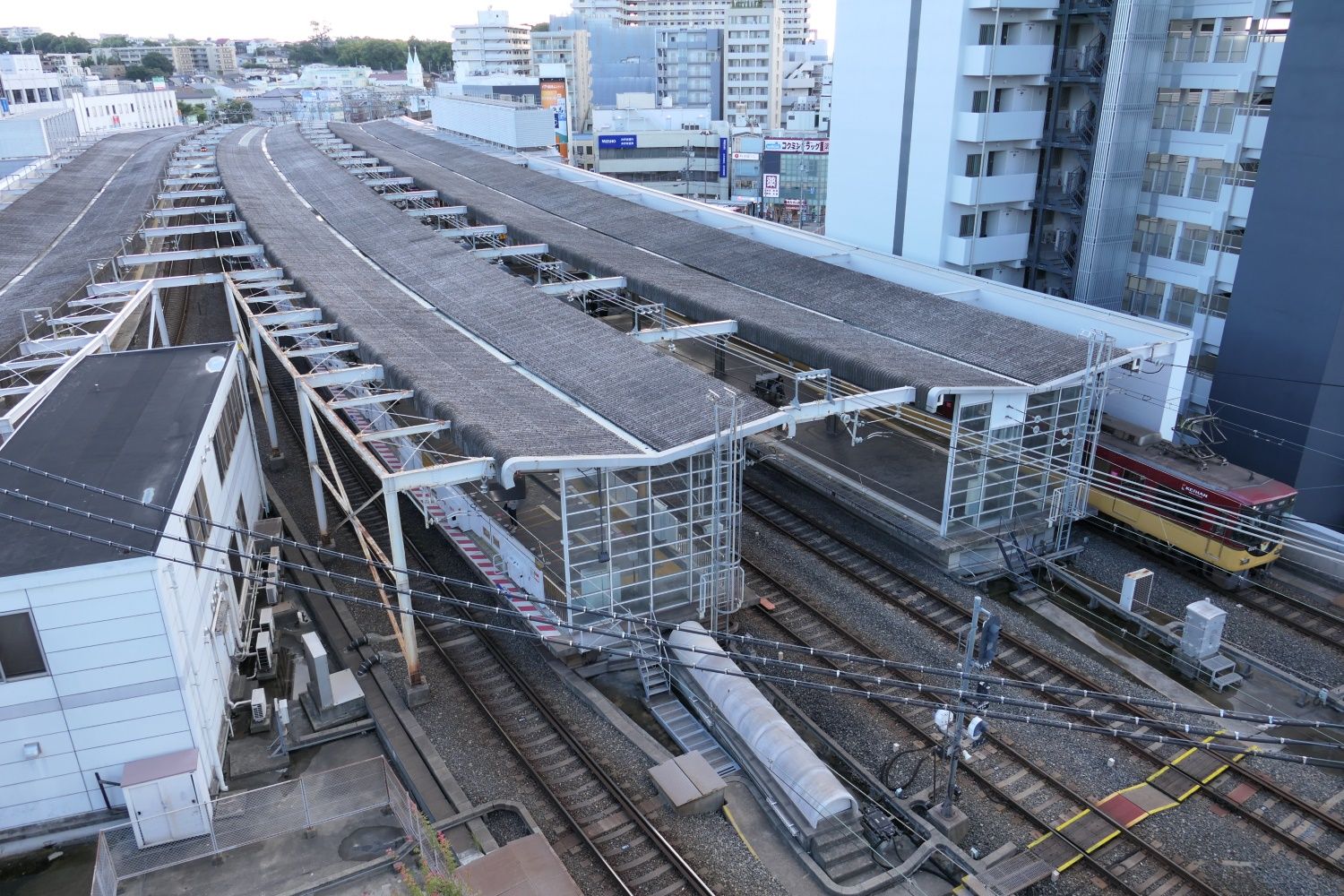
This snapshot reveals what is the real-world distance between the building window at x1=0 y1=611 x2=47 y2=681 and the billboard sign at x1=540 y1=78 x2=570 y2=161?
55183 mm

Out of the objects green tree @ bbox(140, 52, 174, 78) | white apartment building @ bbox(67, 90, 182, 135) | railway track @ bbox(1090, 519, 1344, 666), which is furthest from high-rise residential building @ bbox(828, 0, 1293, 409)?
green tree @ bbox(140, 52, 174, 78)

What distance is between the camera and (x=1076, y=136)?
21.7 m

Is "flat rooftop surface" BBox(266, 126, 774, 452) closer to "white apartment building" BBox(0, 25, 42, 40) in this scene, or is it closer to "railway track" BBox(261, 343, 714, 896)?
"railway track" BBox(261, 343, 714, 896)

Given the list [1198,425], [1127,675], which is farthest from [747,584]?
[1198,425]

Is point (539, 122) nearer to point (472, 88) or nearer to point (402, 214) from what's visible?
point (402, 214)

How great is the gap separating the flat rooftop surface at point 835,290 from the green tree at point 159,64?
117 m

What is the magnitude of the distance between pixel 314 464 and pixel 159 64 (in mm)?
138075

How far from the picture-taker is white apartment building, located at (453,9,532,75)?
103 metres

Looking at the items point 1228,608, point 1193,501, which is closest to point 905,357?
point 1193,501

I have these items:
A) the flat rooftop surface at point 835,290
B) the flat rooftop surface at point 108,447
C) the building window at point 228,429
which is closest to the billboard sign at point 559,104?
the flat rooftop surface at point 835,290

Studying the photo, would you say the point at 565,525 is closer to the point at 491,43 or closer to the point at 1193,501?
the point at 1193,501

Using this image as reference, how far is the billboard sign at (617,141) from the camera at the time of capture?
187 feet

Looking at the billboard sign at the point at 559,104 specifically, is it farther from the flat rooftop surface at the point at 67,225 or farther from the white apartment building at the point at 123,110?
the flat rooftop surface at the point at 67,225

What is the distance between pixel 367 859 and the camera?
9219 mm
